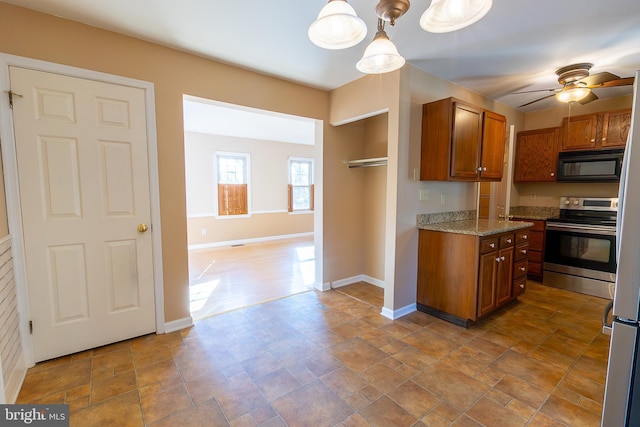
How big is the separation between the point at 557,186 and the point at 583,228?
41.1 inches

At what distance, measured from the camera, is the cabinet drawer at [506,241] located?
2804 mm

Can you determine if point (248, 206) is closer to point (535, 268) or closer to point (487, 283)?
point (487, 283)

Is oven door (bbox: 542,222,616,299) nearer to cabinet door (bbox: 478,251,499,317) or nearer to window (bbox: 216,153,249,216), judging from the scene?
cabinet door (bbox: 478,251,499,317)

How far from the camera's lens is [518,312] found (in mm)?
2990

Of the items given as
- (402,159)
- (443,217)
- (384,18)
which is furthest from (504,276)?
(384,18)

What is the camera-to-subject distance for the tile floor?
164 cm

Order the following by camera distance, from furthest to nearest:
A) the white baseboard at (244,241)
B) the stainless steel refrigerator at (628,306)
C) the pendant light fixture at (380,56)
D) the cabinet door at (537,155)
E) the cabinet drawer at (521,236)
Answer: the white baseboard at (244,241) < the cabinet door at (537,155) < the cabinet drawer at (521,236) < the pendant light fixture at (380,56) < the stainless steel refrigerator at (628,306)

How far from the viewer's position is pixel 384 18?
1359mm

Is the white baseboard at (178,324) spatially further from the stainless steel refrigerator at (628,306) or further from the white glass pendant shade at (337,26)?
the stainless steel refrigerator at (628,306)

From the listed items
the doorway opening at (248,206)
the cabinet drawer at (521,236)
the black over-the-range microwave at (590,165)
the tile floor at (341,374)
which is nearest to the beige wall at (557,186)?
the black over-the-range microwave at (590,165)

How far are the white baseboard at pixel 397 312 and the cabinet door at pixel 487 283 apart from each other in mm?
664

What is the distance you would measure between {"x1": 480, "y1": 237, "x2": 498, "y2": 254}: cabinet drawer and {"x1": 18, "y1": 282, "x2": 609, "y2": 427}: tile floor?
76cm

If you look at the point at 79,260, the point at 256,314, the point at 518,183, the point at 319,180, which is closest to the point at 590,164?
the point at 518,183

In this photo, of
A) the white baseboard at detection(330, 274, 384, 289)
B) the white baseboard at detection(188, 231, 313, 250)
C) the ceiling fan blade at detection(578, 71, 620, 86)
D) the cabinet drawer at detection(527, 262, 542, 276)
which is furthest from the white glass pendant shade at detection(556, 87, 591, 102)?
the white baseboard at detection(188, 231, 313, 250)
